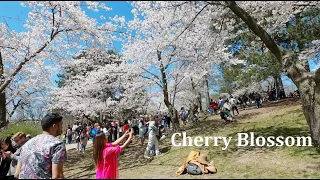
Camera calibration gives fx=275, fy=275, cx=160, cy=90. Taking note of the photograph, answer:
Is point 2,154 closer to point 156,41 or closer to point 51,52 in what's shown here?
point 51,52

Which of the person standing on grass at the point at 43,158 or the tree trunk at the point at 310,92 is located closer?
the person standing on grass at the point at 43,158

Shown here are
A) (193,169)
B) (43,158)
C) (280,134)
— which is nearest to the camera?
(43,158)

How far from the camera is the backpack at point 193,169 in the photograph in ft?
24.5

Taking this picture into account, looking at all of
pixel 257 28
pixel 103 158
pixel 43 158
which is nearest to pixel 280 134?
pixel 257 28

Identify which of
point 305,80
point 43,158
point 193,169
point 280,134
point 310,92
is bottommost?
point 193,169

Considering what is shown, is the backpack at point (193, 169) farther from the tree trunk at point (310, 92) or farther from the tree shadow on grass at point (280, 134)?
the tree trunk at point (310, 92)

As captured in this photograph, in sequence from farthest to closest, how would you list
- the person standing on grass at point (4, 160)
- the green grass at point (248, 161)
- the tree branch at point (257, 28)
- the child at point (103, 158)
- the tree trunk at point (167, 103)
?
1. the tree trunk at point (167, 103)
2. the tree branch at point (257, 28)
3. the green grass at point (248, 161)
4. the person standing on grass at point (4, 160)
5. the child at point (103, 158)

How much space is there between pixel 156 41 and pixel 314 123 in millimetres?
10117

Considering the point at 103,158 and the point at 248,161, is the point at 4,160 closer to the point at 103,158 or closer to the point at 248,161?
the point at 103,158

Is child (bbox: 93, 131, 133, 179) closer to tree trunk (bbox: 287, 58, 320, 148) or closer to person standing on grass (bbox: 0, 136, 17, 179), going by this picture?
person standing on grass (bbox: 0, 136, 17, 179)

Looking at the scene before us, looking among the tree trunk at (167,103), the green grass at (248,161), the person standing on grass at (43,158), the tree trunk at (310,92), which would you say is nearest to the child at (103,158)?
the person standing on grass at (43,158)

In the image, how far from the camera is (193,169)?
7531 millimetres

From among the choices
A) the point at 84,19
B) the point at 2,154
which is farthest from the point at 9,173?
the point at 84,19

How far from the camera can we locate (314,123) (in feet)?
25.0
